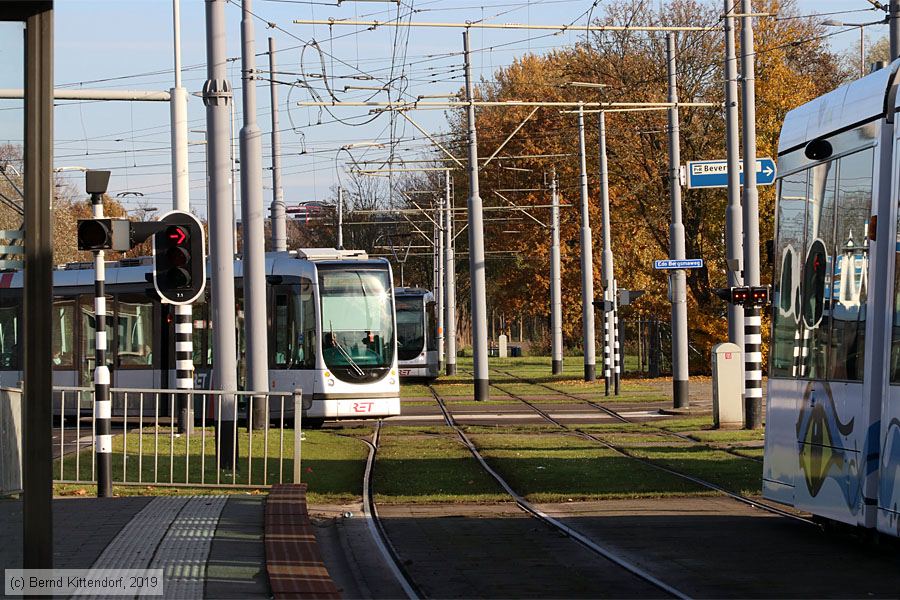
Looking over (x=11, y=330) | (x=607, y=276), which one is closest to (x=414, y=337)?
(x=607, y=276)

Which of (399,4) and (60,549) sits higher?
(399,4)

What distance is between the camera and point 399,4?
27422 millimetres

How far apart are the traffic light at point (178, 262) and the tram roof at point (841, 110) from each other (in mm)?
6546

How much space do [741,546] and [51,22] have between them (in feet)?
22.7

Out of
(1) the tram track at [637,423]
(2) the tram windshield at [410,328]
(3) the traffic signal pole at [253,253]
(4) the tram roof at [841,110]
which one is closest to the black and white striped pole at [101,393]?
(3) the traffic signal pole at [253,253]

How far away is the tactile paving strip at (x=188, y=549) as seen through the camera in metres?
8.56

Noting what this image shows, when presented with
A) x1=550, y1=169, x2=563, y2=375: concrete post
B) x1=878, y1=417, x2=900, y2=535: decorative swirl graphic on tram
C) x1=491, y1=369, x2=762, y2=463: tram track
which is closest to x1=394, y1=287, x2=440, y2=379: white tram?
x1=550, y1=169, x2=563, y2=375: concrete post

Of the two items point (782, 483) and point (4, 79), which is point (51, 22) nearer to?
point (4, 79)

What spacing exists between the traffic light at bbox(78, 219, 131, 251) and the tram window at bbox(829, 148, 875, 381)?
22.7ft

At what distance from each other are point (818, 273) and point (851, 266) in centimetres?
71

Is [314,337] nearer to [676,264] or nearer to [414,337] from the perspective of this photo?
[676,264]

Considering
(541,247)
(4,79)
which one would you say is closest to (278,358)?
(4,79)

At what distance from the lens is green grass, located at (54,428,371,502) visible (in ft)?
50.2

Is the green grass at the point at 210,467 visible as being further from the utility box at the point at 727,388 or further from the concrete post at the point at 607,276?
the concrete post at the point at 607,276
